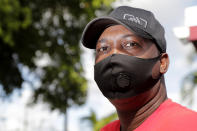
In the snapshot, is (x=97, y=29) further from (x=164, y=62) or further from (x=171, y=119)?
(x=171, y=119)

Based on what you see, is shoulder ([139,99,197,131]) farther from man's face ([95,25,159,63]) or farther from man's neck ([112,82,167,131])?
man's face ([95,25,159,63])

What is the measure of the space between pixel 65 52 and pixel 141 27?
11909 mm

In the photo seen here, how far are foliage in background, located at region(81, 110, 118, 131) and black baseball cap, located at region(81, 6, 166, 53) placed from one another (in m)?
16.0

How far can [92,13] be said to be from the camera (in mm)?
11953

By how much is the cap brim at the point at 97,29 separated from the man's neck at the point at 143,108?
1.10ft

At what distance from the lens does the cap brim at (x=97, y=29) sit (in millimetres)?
2146

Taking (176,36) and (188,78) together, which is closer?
(176,36)

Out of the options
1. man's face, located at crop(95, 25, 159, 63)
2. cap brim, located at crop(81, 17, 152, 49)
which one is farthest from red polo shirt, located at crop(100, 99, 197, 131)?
cap brim, located at crop(81, 17, 152, 49)

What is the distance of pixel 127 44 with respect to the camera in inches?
84.5

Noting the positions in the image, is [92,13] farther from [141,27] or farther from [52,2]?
[141,27]

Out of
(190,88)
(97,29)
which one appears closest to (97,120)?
(190,88)

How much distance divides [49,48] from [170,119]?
479 inches

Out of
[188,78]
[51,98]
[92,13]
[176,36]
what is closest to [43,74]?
[51,98]

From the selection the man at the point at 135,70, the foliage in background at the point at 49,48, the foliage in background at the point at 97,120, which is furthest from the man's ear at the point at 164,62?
the foliage in background at the point at 97,120
